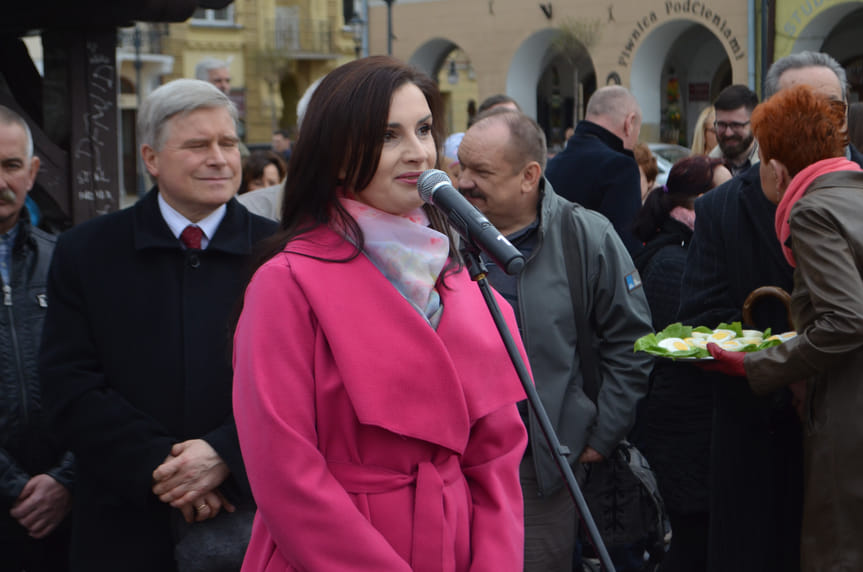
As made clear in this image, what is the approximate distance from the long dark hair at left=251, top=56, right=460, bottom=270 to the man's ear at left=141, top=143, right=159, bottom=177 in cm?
98

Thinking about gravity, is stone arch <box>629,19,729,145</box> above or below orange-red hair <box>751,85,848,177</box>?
above

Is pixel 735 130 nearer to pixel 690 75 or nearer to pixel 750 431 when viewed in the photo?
pixel 750 431

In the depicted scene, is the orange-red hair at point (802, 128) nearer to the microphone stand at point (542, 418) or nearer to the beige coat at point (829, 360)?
the beige coat at point (829, 360)

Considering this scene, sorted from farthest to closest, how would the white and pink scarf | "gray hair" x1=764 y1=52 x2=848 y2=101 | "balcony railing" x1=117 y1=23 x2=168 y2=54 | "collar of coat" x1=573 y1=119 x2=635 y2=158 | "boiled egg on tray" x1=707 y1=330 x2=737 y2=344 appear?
1. "balcony railing" x1=117 y1=23 x2=168 y2=54
2. "collar of coat" x1=573 y1=119 x2=635 y2=158
3. "gray hair" x1=764 y1=52 x2=848 y2=101
4. "boiled egg on tray" x1=707 y1=330 x2=737 y2=344
5. the white and pink scarf

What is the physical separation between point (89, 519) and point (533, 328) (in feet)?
5.21

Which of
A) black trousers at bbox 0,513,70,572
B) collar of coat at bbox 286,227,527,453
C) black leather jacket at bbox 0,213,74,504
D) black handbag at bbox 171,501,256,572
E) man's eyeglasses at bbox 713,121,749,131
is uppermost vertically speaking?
man's eyeglasses at bbox 713,121,749,131

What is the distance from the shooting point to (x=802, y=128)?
3.49m

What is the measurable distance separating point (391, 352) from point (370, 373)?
0.07m

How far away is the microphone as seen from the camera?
1.97m

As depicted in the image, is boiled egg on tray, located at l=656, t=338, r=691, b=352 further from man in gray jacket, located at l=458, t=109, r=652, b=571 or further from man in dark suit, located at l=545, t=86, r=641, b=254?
man in dark suit, located at l=545, t=86, r=641, b=254

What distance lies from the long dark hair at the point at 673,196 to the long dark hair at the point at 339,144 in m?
2.83

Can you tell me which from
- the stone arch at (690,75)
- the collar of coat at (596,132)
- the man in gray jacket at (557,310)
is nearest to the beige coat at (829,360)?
the man in gray jacket at (557,310)

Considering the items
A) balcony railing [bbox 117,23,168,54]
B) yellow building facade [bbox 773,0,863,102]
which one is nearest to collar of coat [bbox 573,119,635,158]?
yellow building facade [bbox 773,0,863,102]

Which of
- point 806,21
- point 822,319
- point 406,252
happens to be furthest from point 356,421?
point 806,21
